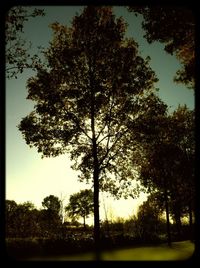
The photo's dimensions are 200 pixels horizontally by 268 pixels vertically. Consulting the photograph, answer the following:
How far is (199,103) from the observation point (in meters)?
4.53

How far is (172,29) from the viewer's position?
12.4 m

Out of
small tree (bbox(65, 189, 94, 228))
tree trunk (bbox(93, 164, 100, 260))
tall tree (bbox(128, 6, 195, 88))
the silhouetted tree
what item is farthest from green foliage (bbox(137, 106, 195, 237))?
small tree (bbox(65, 189, 94, 228))

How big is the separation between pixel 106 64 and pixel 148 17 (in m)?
8.50

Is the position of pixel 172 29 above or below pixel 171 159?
above

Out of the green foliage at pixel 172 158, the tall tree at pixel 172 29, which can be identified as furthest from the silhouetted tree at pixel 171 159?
the tall tree at pixel 172 29

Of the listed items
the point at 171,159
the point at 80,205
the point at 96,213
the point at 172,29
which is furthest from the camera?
the point at 80,205

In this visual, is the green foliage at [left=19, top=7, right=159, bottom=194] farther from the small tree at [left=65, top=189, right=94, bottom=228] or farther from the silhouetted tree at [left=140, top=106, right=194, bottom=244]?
the small tree at [left=65, top=189, right=94, bottom=228]

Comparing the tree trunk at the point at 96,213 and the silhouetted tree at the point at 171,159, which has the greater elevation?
the silhouetted tree at the point at 171,159

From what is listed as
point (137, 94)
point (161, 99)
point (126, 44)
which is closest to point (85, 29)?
point (126, 44)

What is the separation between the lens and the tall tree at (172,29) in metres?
11.6

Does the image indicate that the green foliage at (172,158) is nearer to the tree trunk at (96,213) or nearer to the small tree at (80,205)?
the tree trunk at (96,213)

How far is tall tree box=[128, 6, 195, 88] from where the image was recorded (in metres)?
11.6

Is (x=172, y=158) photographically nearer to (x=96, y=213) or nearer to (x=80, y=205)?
(x=96, y=213)

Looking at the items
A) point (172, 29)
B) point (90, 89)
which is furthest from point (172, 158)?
point (172, 29)
